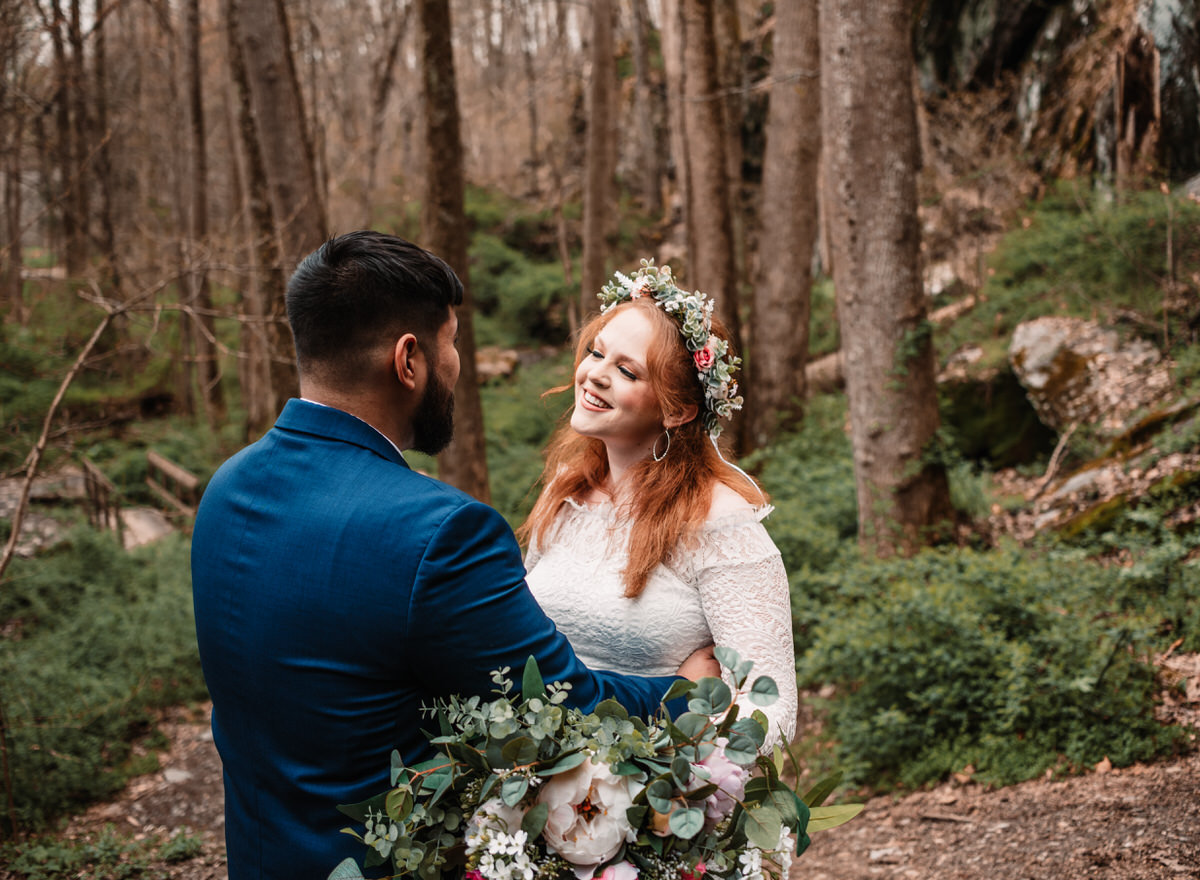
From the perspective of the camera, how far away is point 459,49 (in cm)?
3203

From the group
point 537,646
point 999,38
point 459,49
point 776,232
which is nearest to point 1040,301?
point 776,232

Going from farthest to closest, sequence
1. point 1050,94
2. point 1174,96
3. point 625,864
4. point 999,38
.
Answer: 1. point 999,38
2. point 1050,94
3. point 1174,96
4. point 625,864

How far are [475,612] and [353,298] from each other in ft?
2.43

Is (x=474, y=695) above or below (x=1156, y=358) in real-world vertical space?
above

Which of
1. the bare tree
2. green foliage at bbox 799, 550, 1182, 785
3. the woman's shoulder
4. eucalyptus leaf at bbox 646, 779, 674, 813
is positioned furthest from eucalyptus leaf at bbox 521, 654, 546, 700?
the bare tree

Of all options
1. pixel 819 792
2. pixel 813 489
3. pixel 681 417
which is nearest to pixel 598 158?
pixel 813 489

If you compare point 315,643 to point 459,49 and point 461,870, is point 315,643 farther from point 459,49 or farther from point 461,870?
point 459,49

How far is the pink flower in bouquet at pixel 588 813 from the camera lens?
163cm

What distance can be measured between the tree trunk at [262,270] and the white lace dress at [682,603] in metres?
4.09

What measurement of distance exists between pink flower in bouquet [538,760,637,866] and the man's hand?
73cm

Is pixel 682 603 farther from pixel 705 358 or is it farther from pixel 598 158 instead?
pixel 598 158

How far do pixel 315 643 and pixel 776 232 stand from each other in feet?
31.7

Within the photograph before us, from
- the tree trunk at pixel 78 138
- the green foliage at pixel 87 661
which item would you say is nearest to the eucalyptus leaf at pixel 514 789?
the green foliage at pixel 87 661

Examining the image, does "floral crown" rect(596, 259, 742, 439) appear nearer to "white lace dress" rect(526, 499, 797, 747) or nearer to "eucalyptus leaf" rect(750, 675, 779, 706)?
"white lace dress" rect(526, 499, 797, 747)
